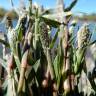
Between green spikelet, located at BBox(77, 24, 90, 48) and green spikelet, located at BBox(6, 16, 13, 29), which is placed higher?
green spikelet, located at BBox(6, 16, 13, 29)

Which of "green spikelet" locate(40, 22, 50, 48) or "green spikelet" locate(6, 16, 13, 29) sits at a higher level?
"green spikelet" locate(6, 16, 13, 29)

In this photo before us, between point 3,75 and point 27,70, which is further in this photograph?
point 3,75

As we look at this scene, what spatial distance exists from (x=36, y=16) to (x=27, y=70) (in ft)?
0.37

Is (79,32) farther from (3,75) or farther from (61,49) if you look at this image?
(3,75)

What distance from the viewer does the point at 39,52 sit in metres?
0.79

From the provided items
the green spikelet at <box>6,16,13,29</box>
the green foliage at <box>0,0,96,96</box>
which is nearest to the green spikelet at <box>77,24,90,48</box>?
the green foliage at <box>0,0,96,96</box>

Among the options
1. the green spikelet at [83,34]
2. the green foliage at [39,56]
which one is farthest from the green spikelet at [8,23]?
the green spikelet at [83,34]

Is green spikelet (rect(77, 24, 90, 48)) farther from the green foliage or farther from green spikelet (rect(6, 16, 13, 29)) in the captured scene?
green spikelet (rect(6, 16, 13, 29))

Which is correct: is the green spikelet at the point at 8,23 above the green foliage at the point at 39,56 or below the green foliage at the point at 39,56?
above


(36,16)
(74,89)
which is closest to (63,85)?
(74,89)

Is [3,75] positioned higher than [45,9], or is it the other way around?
[45,9]

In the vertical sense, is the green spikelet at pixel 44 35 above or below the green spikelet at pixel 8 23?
below

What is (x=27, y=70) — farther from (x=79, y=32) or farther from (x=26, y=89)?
(x=79, y=32)

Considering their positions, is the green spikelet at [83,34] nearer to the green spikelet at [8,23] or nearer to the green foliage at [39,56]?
the green foliage at [39,56]
